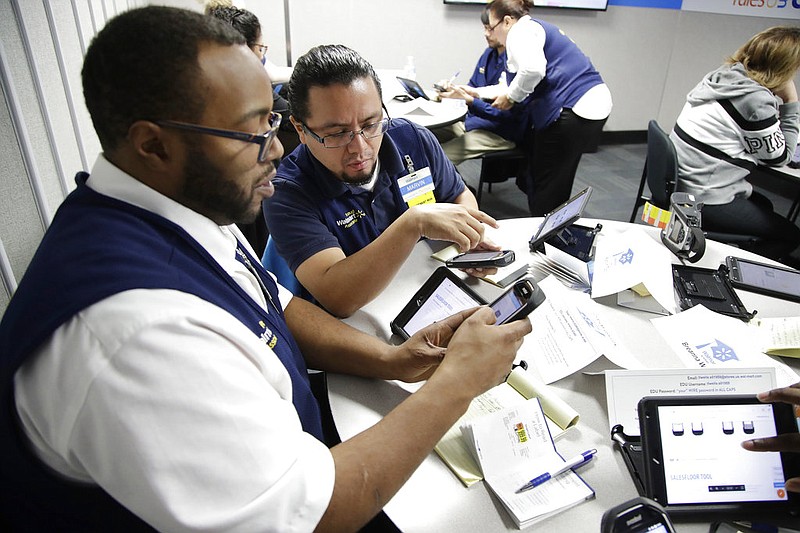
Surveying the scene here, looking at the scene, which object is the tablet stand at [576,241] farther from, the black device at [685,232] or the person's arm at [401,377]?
the person's arm at [401,377]

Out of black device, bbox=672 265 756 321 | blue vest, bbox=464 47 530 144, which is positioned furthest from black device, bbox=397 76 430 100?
black device, bbox=672 265 756 321

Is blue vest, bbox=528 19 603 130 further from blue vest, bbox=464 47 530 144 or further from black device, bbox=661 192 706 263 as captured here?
black device, bbox=661 192 706 263

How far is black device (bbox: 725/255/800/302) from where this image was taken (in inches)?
57.5

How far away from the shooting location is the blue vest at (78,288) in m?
0.59

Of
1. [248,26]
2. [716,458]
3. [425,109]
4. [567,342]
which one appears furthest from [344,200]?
[425,109]

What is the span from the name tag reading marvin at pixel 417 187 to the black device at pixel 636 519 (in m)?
1.15

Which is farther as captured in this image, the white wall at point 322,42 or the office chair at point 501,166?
the office chair at point 501,166

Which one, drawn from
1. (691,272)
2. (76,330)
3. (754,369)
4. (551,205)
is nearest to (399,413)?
(76,330)

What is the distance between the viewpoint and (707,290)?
1442 millimetres

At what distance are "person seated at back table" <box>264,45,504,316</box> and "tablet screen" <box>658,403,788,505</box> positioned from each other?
68cm

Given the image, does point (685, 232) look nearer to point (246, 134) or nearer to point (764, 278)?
point (764, 278)

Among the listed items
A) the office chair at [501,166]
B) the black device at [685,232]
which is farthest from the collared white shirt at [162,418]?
the office chair at [501,166]

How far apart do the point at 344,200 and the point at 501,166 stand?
2402mm

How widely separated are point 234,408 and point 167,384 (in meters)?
0.08
